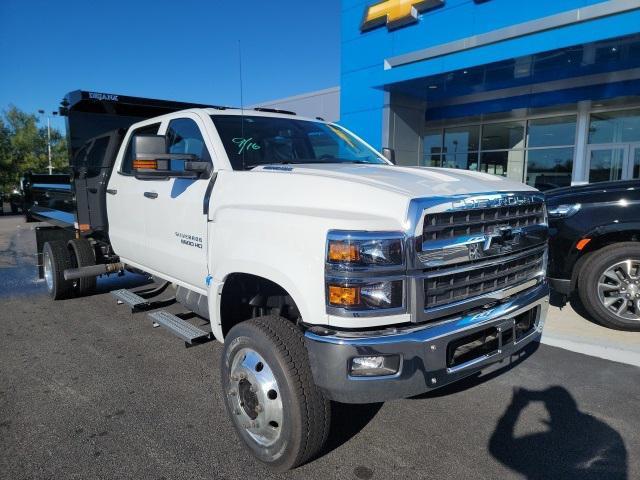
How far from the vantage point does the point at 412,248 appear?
2.30 metres

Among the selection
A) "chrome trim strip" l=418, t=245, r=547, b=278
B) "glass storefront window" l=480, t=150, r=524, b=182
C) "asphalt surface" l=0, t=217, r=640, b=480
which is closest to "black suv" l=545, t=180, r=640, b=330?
"asphalt surface" l=0, t=217, r=640, b=480

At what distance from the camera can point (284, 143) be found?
3971 mm

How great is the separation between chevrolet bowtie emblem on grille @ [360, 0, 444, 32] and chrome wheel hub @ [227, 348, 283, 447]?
12434 millimetres

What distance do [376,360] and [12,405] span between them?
2.83 meters

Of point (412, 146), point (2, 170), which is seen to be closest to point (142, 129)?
point (412, 146)

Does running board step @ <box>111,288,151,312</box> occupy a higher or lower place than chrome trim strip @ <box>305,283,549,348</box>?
lower

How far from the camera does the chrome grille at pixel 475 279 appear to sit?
2436 mm

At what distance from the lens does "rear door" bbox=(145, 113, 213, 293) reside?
11.5ft

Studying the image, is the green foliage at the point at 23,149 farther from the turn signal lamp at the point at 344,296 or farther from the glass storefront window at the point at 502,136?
the turn signal lamp at the point at 344,296

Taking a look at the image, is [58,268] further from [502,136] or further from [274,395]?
[502,136]

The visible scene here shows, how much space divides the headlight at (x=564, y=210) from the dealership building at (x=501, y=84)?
20.9 feet

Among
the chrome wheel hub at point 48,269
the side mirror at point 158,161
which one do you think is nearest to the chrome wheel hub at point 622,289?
the side mirror at point 158,161

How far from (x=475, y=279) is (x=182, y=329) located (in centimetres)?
228

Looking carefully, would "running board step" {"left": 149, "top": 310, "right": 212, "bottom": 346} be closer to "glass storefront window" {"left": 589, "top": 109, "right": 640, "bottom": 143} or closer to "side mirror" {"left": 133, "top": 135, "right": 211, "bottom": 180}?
"side mirror" {"left": 133, "top": 135, "right": 211, "bottom": 180}
